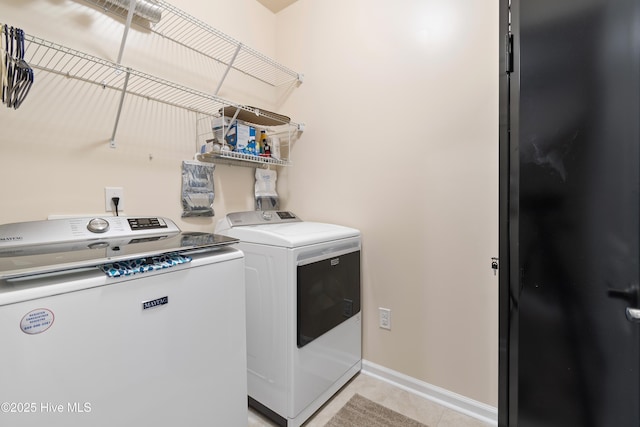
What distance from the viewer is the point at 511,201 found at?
0.88 m

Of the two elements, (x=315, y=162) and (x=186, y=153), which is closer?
(x=186, y=153)

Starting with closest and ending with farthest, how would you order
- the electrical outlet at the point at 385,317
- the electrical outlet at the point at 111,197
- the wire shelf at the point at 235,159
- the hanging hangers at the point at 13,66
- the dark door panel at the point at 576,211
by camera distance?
the dark door panel at the point at 576,211
the hanging hangers at the point at 13,66
the electrical outlet at the point at 111,197
the wire shelf at the point at 235,159
the electrical outlet at the point at 385,317

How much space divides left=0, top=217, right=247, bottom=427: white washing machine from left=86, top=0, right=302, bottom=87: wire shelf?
1.04 metres

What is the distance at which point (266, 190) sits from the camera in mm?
2182

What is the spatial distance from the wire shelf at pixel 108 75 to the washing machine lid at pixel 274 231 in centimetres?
65

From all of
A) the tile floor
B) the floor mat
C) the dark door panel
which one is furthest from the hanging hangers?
the floor mat

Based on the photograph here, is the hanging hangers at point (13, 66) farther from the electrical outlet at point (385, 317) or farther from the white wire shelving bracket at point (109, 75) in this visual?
the electrical outlet at point (385, 317)

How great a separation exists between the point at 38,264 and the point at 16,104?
2.15 feet

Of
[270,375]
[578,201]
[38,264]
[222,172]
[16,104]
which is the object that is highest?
[16,104]

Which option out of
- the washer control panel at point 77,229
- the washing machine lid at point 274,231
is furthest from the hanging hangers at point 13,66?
the washing machine lid at point 274,231

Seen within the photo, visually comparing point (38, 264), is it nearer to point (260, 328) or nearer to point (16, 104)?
point (16, 104)

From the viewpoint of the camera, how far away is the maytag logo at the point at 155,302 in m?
0.95

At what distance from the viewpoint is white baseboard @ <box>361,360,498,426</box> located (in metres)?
1.52

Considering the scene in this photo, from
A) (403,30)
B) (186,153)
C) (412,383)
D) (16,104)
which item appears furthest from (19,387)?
(403,30)
